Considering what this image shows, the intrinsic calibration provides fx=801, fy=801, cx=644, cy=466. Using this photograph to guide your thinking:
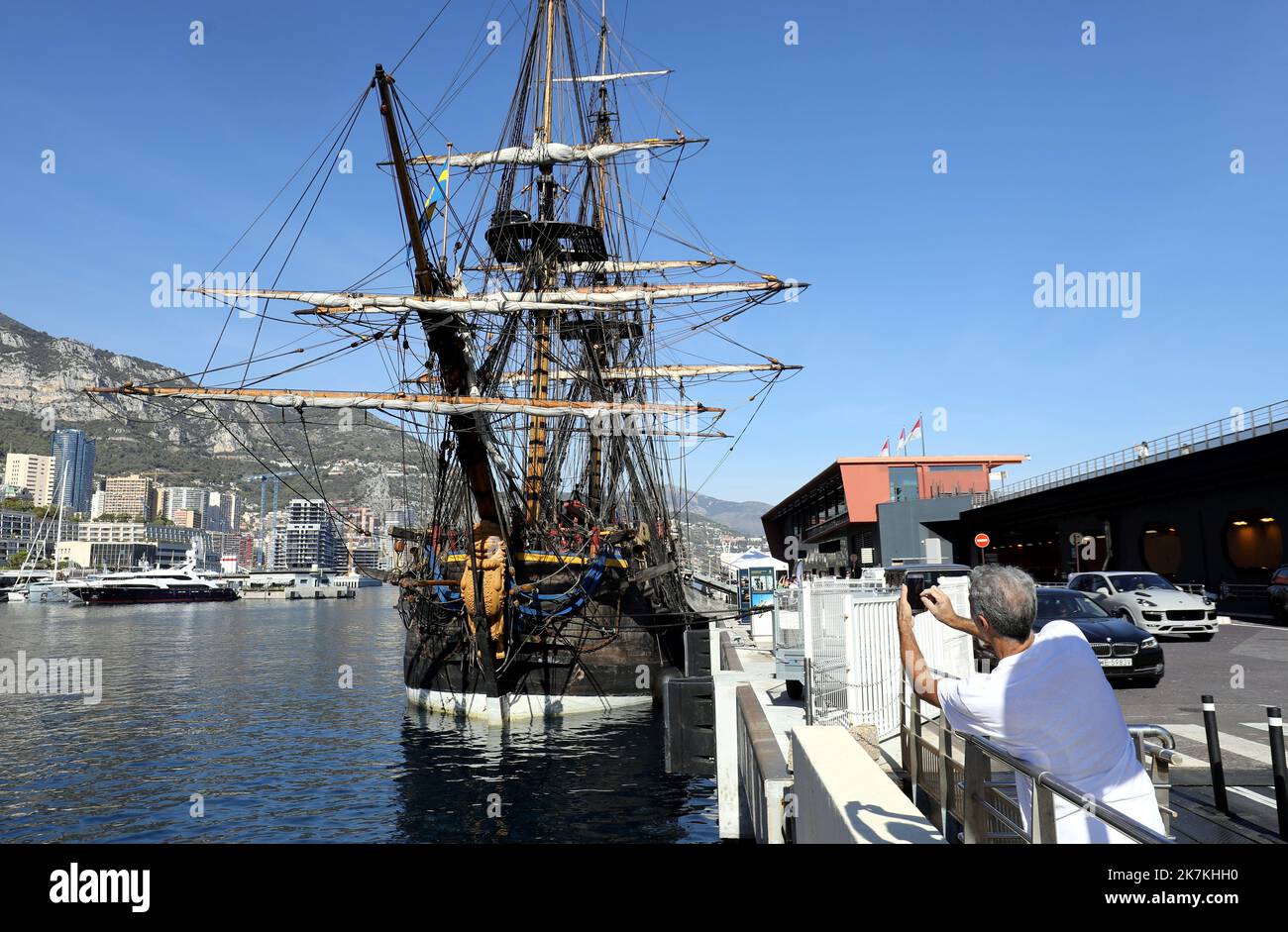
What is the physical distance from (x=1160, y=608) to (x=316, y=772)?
20.2 metres

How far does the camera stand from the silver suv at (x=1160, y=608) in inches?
752

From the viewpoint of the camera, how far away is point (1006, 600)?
3.39 meters

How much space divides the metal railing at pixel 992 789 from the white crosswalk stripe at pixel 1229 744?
3185 millimetres

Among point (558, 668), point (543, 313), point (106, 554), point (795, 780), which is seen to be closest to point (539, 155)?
point (543, 313)

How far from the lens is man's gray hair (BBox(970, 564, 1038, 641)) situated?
11.0 feet

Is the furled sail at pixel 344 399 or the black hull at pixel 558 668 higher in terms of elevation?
the furled sail at pixel 344 399

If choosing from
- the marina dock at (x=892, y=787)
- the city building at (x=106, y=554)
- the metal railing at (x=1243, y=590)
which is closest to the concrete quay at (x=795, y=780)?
the marina dock at (x=892, y=787)

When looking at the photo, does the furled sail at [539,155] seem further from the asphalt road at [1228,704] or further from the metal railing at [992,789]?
the metal railing at [992,789]

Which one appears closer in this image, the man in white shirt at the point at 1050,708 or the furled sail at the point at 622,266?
the man in white shirt at the point at 1050,708

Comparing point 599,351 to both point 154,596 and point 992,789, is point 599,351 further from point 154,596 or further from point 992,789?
point 154,596

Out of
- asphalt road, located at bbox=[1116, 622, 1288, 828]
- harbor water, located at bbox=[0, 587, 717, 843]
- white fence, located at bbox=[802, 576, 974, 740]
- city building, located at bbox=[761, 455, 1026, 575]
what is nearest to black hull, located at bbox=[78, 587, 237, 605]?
harbor water, located at bbox=[0, 587, 717, 843]

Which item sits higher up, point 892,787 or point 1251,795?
point 892,787
